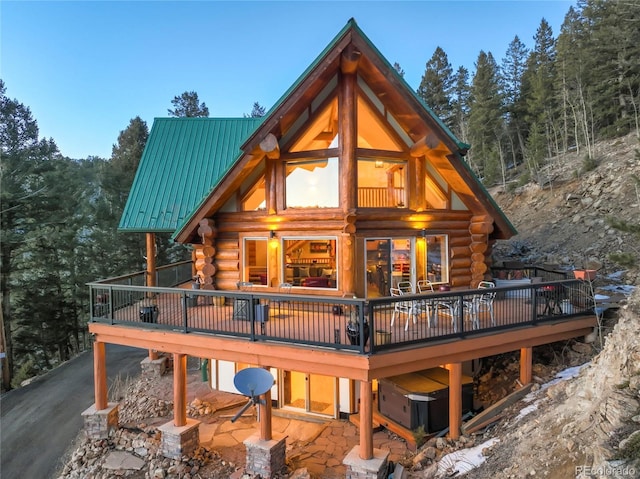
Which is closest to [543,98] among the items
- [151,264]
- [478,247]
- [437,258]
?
[478,247]

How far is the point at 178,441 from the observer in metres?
8.64

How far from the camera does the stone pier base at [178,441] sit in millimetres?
8664

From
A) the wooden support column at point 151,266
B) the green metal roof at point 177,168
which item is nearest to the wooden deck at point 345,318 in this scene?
the wooden support column at point 151,266

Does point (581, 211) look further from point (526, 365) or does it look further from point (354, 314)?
point (354, 314)

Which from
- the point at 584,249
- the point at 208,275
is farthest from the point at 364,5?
the point at 208,275

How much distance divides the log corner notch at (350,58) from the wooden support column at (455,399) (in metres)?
7.49

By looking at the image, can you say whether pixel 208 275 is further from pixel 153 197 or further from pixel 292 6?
pixel 292 6

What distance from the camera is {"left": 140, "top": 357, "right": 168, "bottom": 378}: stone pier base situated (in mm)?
13781

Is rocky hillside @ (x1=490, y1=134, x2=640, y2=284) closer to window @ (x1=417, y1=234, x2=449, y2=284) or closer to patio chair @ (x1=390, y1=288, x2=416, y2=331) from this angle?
window @ (x1=417, y1=234, x2=449, y2=284)

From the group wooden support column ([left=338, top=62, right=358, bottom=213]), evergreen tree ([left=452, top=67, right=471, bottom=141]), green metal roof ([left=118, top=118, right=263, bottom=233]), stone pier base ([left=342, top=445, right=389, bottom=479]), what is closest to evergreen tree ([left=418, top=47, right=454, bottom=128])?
evergreen tree ([left=452, top=67, right=471, bottom=141])

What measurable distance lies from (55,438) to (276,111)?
11.6 meters

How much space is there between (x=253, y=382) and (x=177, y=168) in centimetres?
1054

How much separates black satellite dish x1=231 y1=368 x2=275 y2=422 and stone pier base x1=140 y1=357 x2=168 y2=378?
25.6ft

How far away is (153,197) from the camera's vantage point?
1407cm
